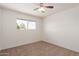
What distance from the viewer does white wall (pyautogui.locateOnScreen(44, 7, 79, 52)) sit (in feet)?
5.13

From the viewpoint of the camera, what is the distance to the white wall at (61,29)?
5.13 ft

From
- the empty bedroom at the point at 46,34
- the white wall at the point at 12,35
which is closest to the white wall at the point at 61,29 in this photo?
the empty bedroom at the point at 46,34

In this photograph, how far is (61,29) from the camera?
1.60m

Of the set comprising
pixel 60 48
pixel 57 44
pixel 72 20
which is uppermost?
pixel 72 20

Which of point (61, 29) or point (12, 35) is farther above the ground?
point (61, 29)

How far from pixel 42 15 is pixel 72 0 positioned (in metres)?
0.76

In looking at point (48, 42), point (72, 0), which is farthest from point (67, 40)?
point (72, 0)

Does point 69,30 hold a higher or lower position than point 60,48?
higher

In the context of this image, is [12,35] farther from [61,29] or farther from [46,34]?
[61,29]

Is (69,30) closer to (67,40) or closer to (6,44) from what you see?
(67,40)

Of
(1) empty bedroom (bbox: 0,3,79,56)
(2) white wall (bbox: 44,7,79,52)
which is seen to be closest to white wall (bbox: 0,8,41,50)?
(1) empty bedroom (bbox: 0,3,79,56)

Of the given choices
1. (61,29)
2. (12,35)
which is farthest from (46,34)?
(12,35)

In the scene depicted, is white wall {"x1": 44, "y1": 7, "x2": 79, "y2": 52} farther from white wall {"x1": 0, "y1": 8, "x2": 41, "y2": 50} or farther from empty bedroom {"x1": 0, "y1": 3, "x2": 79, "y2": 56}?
white wall {"x1": 0, "y1": 8, "x2": 41, "y2": 50}

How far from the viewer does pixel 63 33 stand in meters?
1.59
